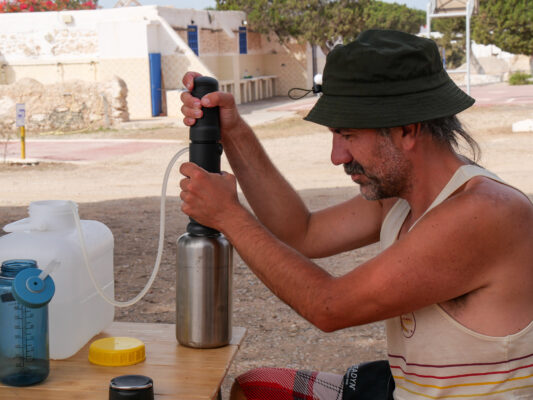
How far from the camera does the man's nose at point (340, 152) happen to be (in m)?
1.80

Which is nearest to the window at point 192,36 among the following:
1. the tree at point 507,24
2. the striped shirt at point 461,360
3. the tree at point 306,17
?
the tree at point 306,17

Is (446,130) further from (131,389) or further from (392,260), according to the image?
(131,389)

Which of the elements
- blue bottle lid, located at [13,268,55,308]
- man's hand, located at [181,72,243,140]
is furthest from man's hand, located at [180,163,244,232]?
blue bottle lid, located at [13,268,55,308]

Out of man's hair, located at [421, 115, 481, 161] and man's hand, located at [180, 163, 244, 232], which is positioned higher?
man's hair, located at [421, 115, 481, 161]

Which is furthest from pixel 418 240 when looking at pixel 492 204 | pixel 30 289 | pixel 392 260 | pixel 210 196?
pixel 30 289

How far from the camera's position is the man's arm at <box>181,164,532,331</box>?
1656mm

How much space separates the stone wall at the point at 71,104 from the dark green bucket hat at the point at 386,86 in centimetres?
1916

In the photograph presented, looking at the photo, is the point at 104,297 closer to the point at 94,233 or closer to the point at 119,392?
the point at 94,233

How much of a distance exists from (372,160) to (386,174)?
0.05 meters

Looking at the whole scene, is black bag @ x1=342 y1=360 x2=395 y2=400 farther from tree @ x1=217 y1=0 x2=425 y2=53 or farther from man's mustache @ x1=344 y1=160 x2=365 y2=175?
tree @ x1=217 y1=0 x2=425 y2=53

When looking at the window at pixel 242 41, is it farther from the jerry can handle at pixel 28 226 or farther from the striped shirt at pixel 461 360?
the striped shirt at pixel 461 360

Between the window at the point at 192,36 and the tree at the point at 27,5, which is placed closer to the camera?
the window at the point at 192,36

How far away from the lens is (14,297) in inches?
61.9

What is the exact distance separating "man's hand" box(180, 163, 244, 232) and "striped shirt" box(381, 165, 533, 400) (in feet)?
1.53
